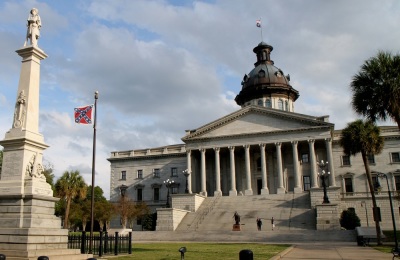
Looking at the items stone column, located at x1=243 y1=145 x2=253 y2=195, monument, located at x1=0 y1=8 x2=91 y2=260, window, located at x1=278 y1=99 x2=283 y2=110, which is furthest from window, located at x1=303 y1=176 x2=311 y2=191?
monument, located at x1=0 y1=8 x2=91 y2=260

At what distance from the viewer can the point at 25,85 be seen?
51.7 feet

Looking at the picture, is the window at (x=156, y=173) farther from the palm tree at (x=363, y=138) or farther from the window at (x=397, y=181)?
the palm tree at (x=363, y=138)

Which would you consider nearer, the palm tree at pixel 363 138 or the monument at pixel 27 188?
the monument at pixel 27 188

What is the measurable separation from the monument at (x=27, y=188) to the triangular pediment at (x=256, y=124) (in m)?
45.2

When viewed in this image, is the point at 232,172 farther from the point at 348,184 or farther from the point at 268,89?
the point at 268,89

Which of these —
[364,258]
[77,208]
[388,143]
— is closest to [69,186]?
[77,208]

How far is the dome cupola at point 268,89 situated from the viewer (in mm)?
74188

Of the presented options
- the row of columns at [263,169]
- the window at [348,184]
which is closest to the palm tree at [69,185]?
the row of columns at [263,169]

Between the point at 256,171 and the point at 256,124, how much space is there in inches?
336

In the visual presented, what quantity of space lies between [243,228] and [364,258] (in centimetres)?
2502

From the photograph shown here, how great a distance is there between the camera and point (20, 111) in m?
15.4

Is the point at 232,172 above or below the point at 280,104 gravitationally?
below

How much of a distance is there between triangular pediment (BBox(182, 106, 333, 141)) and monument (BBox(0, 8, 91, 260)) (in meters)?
45.2

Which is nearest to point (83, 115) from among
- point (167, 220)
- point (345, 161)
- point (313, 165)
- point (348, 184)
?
point (167, 220)
